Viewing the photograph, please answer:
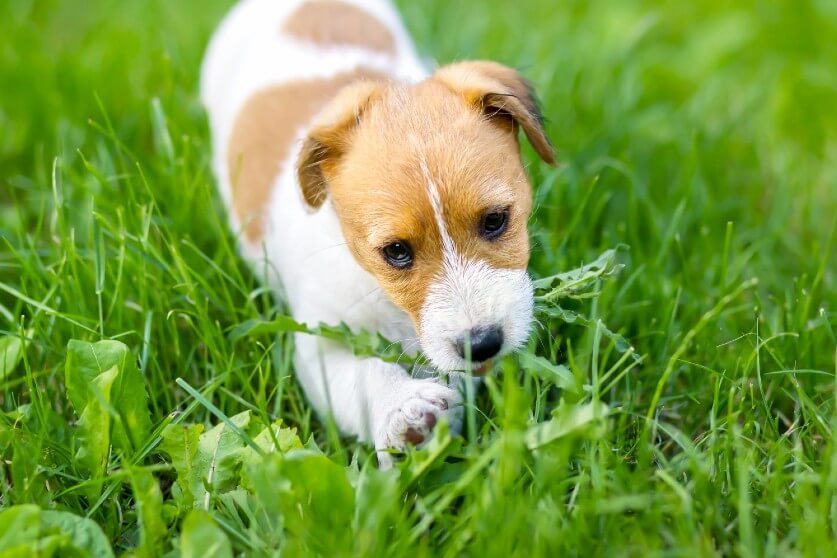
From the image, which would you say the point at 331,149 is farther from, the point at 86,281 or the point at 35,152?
the point at 35,152

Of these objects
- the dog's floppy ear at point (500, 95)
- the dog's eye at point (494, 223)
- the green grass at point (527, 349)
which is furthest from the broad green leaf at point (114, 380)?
the dog's floppy ear at point (500, 95)

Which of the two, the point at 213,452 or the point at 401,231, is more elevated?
the point at 401,231

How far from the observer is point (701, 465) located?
2.71m

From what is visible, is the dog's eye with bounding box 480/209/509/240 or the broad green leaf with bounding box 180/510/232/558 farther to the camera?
the dog's eye with bounding box 480/209/509/240

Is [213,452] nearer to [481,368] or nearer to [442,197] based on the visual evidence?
[481,368]

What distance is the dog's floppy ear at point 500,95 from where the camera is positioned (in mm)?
3426

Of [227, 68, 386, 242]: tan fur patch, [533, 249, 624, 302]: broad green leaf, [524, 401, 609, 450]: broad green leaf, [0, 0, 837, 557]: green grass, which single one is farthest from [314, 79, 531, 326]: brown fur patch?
[227, 68, 386, 242]: tan fur patch

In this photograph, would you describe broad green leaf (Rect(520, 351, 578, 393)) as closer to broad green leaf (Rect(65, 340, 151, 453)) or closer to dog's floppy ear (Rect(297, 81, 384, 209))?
dog's floppy ear (Rect(297, 81, 384, 209))

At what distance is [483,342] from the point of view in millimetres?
2979

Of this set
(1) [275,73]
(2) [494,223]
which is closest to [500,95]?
(2) [494,223]

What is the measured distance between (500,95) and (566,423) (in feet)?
4.43

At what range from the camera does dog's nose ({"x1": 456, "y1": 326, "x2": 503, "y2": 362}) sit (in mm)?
2979

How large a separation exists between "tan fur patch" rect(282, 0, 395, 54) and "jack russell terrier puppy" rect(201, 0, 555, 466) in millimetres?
586

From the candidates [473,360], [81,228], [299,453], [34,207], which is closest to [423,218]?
[473,360]
